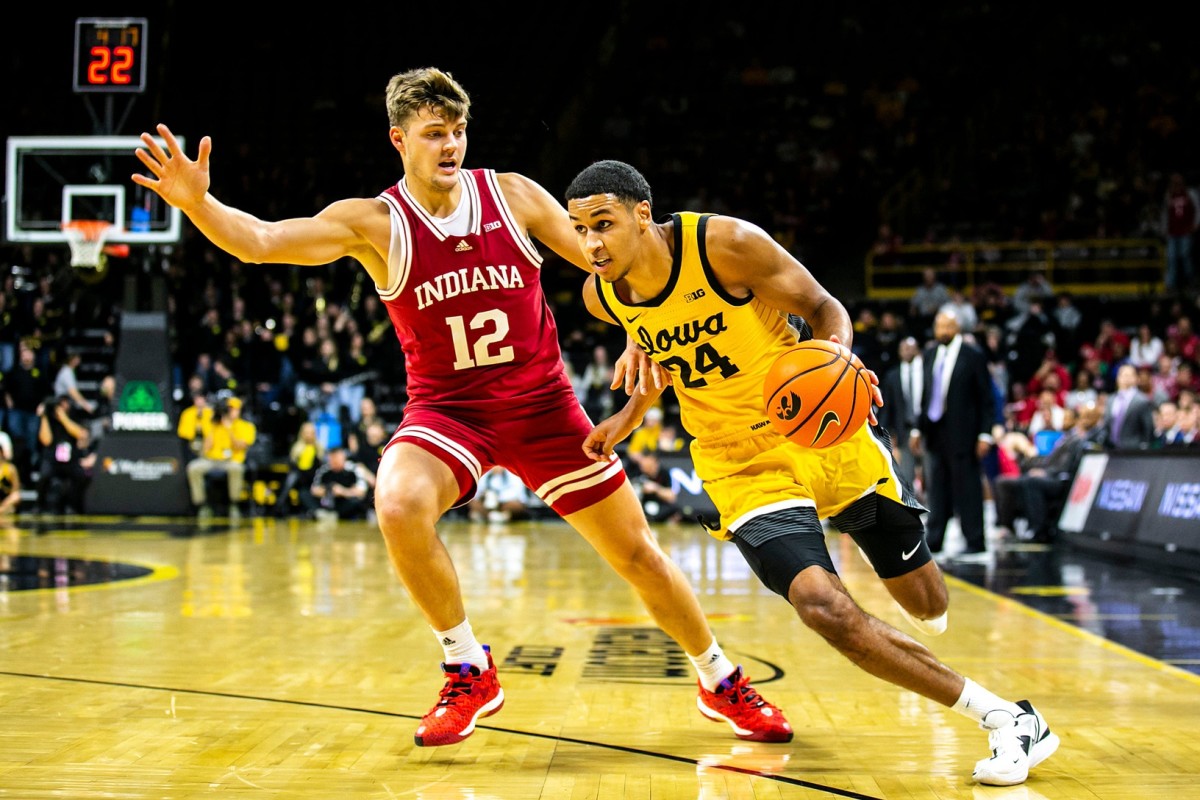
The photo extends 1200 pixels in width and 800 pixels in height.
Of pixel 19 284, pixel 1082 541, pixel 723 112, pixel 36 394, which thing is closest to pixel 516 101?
pixel 723 112

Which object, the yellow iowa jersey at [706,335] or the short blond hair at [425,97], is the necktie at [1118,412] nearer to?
the yellow iowa jersey at [706,335]

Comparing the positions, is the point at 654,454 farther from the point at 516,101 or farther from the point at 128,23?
the point at 516,101

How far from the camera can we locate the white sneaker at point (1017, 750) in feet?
11.5

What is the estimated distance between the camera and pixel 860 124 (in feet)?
79.3

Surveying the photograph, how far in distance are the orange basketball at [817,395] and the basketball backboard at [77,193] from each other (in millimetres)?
11440

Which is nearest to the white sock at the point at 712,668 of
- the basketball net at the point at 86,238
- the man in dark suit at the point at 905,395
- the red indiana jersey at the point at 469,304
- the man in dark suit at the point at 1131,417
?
the red indiana jersey at the point at 469,304

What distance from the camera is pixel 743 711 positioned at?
418cm

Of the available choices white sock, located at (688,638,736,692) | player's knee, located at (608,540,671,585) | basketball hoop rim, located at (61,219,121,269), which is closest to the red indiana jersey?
player's knee, located at (608,540,671,585)

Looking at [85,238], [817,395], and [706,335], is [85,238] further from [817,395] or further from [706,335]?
[817,395]

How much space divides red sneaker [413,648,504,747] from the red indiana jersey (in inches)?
34.3

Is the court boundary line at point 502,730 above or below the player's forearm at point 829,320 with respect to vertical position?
below

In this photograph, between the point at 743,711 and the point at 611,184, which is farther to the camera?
the point at 743,711

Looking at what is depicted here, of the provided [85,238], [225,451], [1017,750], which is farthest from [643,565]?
[225,451]

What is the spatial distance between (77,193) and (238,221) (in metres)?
11.3
